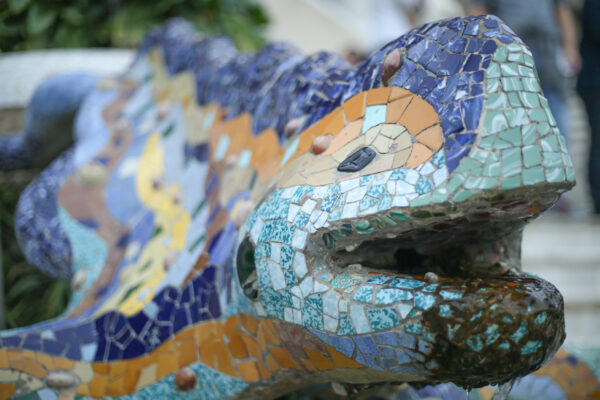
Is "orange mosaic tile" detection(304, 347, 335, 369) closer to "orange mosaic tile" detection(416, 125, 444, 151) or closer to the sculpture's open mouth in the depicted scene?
the sculpture's open mouth

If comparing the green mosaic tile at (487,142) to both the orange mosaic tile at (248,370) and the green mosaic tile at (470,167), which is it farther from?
the orange mosaic tile at (248,370)

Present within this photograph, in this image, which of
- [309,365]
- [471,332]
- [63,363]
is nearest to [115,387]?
[63,363]

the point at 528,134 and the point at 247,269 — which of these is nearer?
the point at 528,134

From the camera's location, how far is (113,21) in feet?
17.8

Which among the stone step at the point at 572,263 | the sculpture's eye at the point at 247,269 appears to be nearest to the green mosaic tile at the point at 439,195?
the sculpture's eye at the point at 247,269

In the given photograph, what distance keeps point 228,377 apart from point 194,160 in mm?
919

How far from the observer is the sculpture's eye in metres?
1.99

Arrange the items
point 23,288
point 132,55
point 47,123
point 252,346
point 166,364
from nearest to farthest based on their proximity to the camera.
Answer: point 252,346, point 166,364, point 47,123, point 23,288, point 132,55

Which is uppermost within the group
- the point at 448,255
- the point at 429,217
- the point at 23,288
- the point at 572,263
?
the point at 429,217

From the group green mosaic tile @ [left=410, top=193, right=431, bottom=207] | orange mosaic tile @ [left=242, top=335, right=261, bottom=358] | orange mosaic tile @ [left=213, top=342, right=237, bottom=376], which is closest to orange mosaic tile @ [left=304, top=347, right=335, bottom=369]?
orange mosaic tile @ [left=242, top=335, right=261, bottom=358]

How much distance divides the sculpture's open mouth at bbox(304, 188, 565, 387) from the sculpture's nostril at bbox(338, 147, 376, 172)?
15cm

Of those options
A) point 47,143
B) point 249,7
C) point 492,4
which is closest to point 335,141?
point 47,143

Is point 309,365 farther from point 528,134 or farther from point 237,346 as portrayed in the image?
point 528,134

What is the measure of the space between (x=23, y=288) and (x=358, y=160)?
10.2 ft
